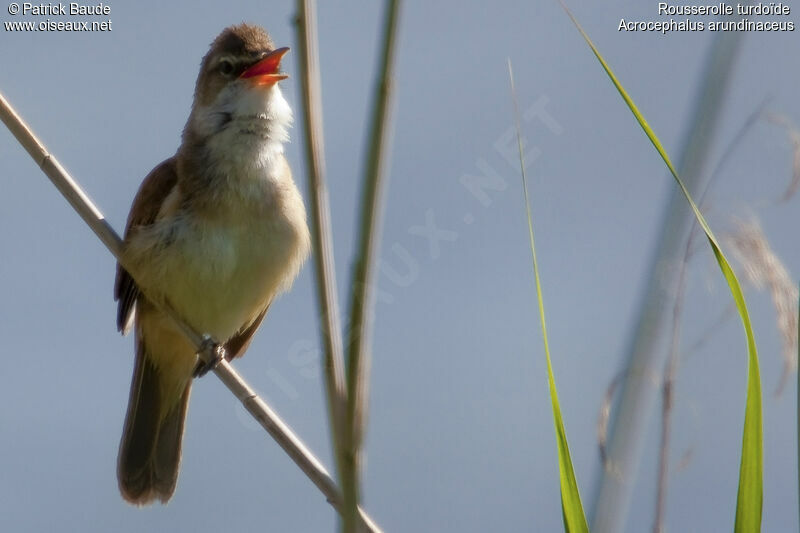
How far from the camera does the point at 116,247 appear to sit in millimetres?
2734

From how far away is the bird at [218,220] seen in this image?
371 cm

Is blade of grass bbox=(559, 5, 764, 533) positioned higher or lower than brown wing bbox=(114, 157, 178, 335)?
lower

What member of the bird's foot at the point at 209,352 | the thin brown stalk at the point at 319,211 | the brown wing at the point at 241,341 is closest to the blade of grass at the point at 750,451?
the thin brown stalk at the point at 319,211

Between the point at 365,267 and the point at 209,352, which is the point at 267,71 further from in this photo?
the point at 365,267

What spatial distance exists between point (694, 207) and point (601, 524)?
15.1 inches

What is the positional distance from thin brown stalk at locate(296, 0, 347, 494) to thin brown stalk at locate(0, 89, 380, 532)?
1040mm

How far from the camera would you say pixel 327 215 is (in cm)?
90

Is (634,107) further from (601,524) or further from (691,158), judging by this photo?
(601,524)

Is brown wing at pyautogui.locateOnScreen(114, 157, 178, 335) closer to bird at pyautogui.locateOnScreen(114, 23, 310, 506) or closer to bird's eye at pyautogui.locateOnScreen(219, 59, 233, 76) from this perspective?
bird at pyautogui.locateOnScreen(114, 23, 310, 506)

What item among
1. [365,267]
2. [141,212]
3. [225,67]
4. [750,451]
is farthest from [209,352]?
[365,267]

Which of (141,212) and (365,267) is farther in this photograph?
(141,212)

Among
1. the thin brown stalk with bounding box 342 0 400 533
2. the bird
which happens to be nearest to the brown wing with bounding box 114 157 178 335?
the bird

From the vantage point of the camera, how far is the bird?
3.71 metres

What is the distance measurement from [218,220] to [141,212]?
423mm
